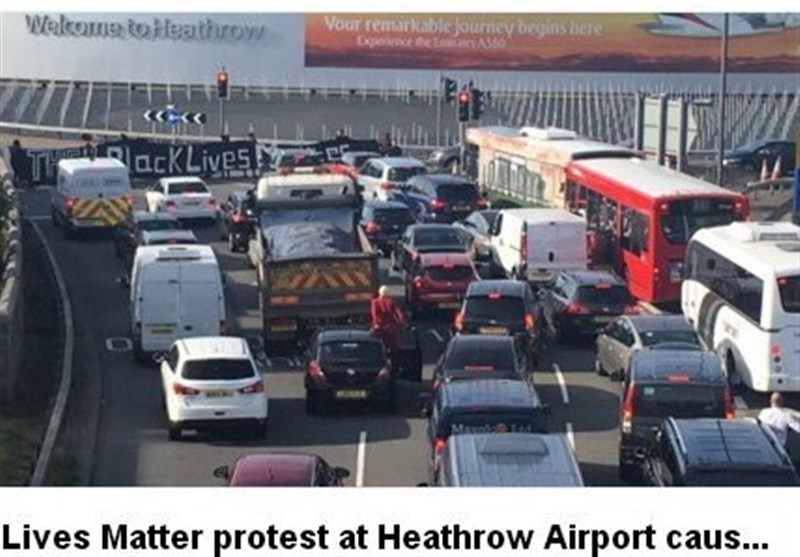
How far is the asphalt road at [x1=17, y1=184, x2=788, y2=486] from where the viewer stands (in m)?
26.8

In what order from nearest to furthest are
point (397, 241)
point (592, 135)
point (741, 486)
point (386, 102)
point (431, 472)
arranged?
point (741, 486) → point (431, 472) → point (397, 241) → point (592, 135) → point (386, 102)

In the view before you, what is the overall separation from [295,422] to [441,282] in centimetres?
871

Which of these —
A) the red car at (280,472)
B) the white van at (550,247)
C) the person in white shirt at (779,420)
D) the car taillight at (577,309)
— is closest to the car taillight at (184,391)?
the red car at (280,472)

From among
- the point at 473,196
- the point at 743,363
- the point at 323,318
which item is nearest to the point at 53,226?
the point at 473,196

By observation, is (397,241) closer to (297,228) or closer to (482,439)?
(297,228)

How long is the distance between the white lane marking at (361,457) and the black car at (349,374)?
96cm

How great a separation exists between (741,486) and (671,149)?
30.8 m

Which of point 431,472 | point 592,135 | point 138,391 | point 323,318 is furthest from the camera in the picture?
point 592,135

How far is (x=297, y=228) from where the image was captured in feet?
125

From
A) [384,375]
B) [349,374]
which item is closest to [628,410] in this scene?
[384,375]

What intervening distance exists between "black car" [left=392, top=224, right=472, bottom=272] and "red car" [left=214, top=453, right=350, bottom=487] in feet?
58.1

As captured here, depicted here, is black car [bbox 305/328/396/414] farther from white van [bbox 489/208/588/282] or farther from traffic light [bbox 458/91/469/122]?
traffic light [bbox 458/91/469/122]

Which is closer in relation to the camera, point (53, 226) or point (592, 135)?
point (53, 226)

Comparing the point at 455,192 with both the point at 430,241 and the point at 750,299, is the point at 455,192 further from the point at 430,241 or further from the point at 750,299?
the point at 750,299
